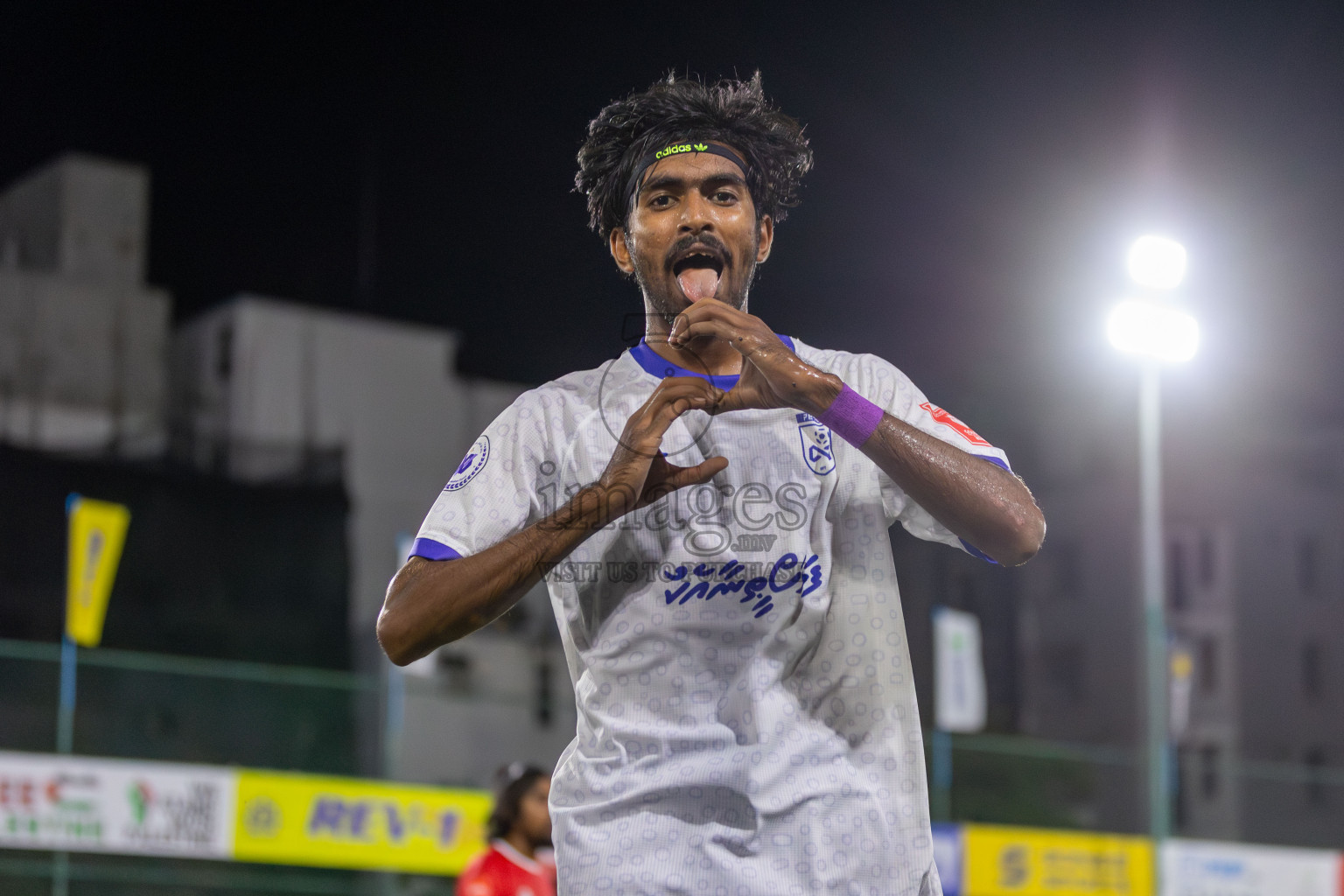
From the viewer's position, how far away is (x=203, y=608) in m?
18.1

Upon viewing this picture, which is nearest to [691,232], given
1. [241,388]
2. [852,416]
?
[852,416]

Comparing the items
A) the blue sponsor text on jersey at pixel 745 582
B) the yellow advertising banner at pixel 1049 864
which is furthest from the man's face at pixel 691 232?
the yellow advertising banner at pixel 1049 864

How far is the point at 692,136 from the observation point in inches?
86.6

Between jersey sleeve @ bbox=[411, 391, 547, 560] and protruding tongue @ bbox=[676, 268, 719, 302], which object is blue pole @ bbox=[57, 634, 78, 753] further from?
protruding tongue @ bbox=[676, 268, 719, 302]

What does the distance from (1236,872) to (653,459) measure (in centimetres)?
1144

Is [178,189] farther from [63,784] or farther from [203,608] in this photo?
[63,784]

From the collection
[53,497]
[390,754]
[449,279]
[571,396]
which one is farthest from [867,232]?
[53,497]

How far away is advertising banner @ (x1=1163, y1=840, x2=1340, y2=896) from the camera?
37.8 feet

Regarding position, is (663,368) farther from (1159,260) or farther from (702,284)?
(1159,260)

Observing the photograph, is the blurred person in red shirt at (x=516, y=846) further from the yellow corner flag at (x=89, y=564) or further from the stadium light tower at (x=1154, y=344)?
the stadium light tower at (x=1154, y=344)

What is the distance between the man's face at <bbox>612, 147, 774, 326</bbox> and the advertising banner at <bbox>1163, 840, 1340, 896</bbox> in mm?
10720

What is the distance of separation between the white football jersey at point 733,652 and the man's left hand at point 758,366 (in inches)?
6.1

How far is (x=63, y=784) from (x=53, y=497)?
39.3 feet

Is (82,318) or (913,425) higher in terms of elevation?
(82,318)
